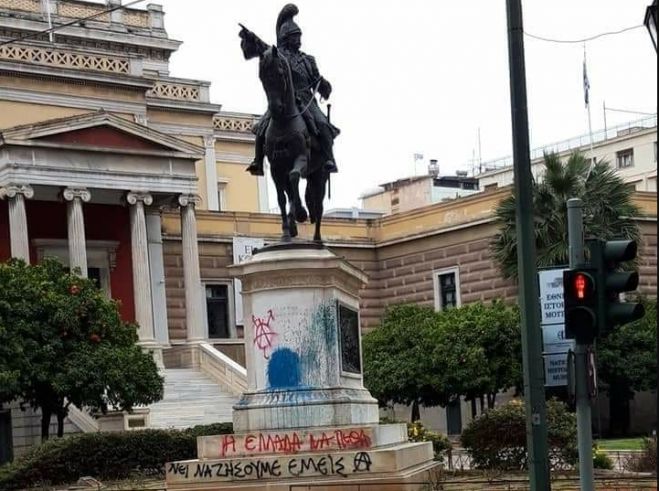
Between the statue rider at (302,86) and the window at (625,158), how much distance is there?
216ft

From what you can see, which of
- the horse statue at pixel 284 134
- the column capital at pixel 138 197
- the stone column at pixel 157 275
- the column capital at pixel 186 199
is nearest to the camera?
the horse statue at pixel 284 134

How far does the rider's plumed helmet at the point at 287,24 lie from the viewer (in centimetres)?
1964

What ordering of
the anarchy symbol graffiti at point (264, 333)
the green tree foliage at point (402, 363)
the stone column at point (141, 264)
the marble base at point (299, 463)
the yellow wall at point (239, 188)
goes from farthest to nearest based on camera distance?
the yellow wall at point (239, 188), the stone column at point (141, 264), the green tree foliage at point (402, 363), the anarchy symbol graffiti at point (264, 333), the marble base at point (299, 463)

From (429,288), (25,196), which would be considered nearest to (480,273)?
(429,288)

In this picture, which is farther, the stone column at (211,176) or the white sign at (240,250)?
the stone column at (211,176)

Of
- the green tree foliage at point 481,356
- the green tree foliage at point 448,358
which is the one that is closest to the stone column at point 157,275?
the green tree foliage at point 448,358

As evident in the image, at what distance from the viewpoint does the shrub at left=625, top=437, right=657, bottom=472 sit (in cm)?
2486

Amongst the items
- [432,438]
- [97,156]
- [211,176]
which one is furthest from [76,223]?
[432,438]

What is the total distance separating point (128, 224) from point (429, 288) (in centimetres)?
1309

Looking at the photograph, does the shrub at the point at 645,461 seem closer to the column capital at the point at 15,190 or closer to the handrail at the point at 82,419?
the handrail at the point at 82,419

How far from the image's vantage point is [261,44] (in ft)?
62.0

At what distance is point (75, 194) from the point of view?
43719 mm

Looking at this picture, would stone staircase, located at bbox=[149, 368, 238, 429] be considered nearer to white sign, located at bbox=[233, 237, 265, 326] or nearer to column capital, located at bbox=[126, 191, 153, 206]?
column capital, located at bbox=[126, 191, 153, 206]

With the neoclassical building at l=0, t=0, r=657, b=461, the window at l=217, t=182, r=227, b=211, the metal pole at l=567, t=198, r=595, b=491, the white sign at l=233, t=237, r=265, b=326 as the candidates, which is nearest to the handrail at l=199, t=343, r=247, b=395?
the neoclassical building at l=0, t=0, r=657, b=461
